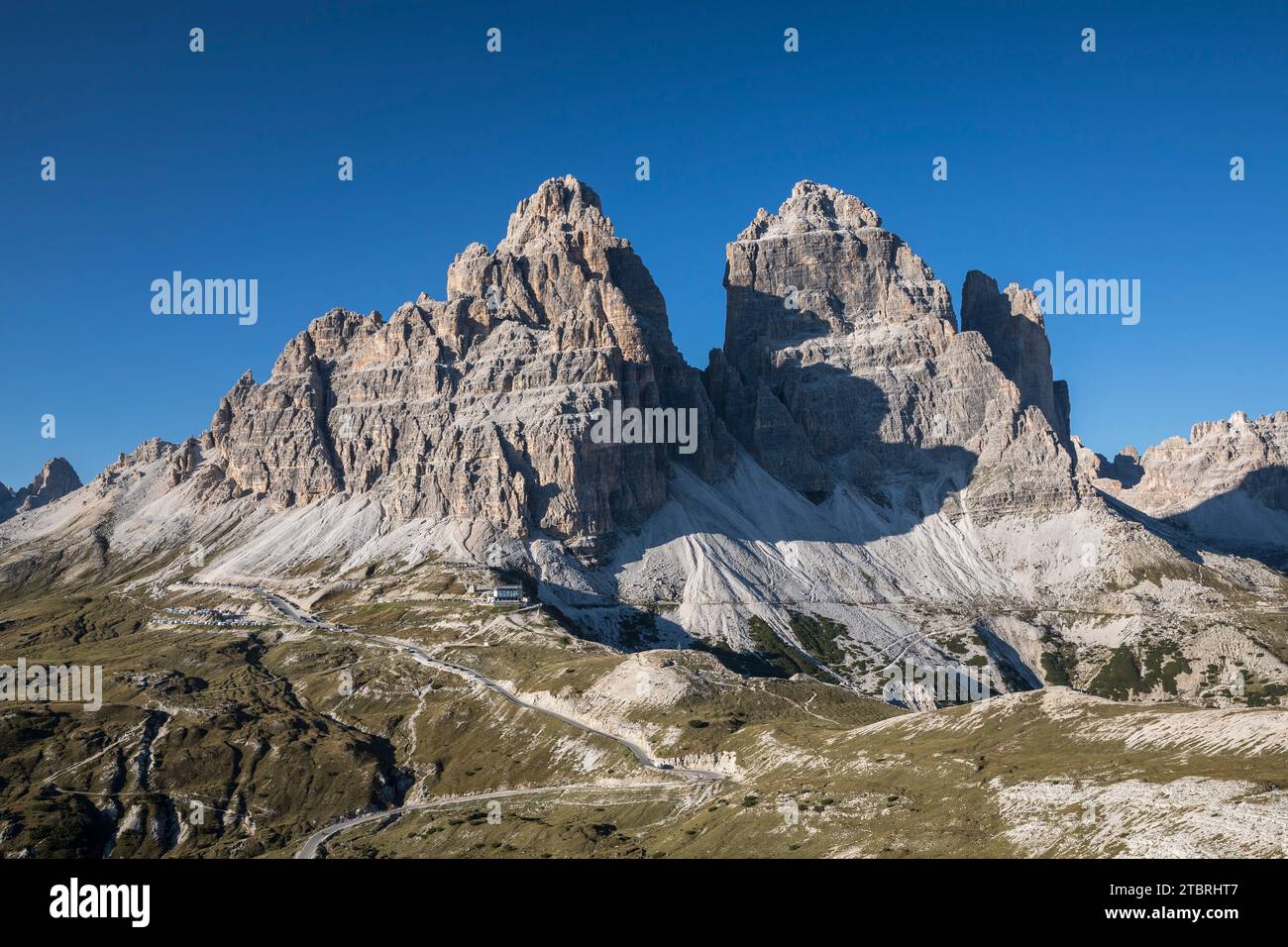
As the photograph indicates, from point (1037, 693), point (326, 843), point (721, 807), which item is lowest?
point (326, 843)

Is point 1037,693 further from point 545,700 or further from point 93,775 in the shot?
point 93,775
